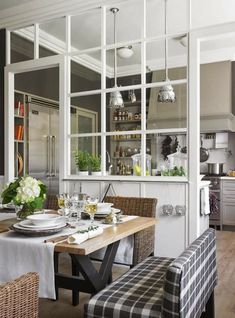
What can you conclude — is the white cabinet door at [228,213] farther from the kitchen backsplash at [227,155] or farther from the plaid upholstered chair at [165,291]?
the plaid upholstered chair at [165,291]

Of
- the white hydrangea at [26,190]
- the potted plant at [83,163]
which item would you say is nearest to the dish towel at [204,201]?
the potted plant at [83,163]

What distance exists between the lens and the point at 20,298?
3.92 ft

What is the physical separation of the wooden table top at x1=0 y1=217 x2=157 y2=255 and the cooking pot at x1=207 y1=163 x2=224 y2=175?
4.15m

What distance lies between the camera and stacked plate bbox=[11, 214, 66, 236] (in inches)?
73.2

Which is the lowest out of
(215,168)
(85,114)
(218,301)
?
(218,301)

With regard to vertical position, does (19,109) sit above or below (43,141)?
above

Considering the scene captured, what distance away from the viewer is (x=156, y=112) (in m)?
6.28

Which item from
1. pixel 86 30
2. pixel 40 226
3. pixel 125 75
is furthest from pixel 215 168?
pixel 40 226

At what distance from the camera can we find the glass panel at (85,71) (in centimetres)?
559

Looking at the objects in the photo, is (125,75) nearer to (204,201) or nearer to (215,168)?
(215,168)

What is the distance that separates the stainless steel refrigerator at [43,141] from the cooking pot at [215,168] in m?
2.86

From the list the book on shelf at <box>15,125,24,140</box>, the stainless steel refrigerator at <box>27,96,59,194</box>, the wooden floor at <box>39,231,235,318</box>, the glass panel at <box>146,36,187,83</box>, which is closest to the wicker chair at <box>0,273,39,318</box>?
the wooden floor at <box>39,231,235,318</box>

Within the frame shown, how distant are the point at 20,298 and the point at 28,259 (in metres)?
0.53

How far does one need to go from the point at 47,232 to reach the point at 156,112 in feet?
15.5
